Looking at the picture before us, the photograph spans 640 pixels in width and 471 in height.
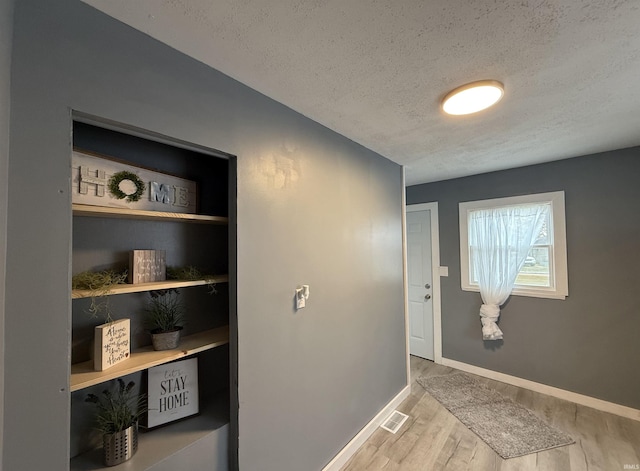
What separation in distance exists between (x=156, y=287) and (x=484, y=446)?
8.44ft

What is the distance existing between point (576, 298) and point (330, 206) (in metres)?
2.68

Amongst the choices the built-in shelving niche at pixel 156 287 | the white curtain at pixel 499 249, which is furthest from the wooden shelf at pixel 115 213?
the white curtain at pixel 499 249

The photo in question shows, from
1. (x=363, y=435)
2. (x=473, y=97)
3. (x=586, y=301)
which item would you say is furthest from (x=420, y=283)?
(x=473, y=97)

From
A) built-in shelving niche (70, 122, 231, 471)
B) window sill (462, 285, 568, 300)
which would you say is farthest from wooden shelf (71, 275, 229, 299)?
window sill (462, 285, 568, 300)

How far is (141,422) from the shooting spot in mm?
1254

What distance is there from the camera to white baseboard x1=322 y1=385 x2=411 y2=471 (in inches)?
73.3

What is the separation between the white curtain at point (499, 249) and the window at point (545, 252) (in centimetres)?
4

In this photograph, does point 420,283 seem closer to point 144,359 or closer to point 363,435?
point 363,435

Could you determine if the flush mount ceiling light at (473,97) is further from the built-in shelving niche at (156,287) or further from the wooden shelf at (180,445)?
the wooden shelf at (180,445)

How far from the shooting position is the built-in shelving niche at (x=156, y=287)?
1082 mm

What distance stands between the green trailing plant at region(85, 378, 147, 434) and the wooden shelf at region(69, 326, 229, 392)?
0.16m

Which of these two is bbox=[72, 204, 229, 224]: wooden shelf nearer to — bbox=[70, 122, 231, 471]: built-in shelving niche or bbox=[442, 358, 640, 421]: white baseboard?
bbox=[70, 122, 231, 471]: built-in shelving niche

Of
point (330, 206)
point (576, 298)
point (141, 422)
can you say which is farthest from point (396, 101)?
point (576, 298)

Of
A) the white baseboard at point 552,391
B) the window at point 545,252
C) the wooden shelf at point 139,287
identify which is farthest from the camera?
the window at point 545,252
